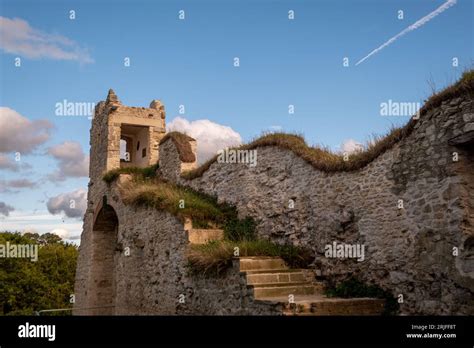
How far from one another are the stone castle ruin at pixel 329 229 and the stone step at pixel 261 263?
20 millimetres

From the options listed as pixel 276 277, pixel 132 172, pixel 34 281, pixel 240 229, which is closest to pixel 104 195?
pixel 132 172

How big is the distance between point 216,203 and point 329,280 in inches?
160

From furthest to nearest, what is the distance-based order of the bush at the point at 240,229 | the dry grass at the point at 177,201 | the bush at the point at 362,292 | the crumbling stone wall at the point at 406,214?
the dry grass at the point at 177,201
the bush at the point at 240,229
the bush at the point at 362,292
the crumbling stone wall at the point at 406,214

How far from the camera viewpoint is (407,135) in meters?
7.62

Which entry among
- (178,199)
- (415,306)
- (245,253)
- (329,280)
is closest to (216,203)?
(178,199)

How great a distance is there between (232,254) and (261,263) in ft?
1.87

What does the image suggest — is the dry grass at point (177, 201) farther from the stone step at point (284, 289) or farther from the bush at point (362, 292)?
the bush at point (362, 292)

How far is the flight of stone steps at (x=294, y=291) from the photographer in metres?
7.06

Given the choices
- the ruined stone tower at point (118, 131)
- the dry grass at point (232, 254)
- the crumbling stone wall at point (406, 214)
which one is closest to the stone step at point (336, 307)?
the crumbling stone wall at point (406, 214)

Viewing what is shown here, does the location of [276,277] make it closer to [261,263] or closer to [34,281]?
[261,263]

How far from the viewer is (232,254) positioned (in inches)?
345

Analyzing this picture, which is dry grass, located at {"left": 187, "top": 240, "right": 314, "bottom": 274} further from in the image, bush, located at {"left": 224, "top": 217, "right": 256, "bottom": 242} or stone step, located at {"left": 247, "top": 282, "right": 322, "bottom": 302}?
bush, located at {"left": 224, "top": 217, "right": 256, "bottom": 242}

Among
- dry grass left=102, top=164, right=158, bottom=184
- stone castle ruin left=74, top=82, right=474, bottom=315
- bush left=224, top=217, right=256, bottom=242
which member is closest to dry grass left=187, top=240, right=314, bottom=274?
stone castle ruin left=74, top=82, right=474, bottom=315
